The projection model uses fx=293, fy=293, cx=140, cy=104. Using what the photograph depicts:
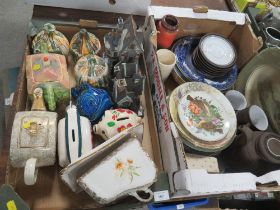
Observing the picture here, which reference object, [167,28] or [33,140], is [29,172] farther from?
[167,28]

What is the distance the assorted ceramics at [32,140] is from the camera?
74cm

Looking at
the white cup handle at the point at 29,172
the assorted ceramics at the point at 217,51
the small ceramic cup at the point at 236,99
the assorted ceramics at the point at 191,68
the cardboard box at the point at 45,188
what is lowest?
the cardboard box at the point at 45,188

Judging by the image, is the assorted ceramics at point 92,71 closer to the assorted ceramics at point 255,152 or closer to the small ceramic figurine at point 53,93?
the small ceramic figurine at point 53,93

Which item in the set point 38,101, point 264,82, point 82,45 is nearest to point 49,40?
point 82,45

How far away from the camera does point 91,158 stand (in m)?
0.69

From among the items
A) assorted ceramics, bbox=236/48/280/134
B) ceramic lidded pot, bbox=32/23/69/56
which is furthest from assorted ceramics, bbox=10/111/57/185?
assorted ceramics, bbox=236/48/280/134

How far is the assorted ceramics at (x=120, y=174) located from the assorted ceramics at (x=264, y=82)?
65 centimetres

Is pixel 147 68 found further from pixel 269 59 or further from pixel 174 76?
pixel 269 59

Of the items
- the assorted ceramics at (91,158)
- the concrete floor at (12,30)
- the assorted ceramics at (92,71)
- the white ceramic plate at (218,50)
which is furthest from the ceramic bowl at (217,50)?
the concrete floor at (12,30)

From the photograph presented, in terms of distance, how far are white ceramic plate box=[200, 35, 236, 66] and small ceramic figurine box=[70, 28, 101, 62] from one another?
41cm

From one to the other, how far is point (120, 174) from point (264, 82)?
2.67 ft

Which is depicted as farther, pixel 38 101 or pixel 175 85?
pixel 175 85

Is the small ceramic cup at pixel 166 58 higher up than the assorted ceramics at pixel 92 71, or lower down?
higher up

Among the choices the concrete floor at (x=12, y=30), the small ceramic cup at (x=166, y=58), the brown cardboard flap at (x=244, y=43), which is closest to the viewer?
the small ceramic cup at (x=166, y=58)
